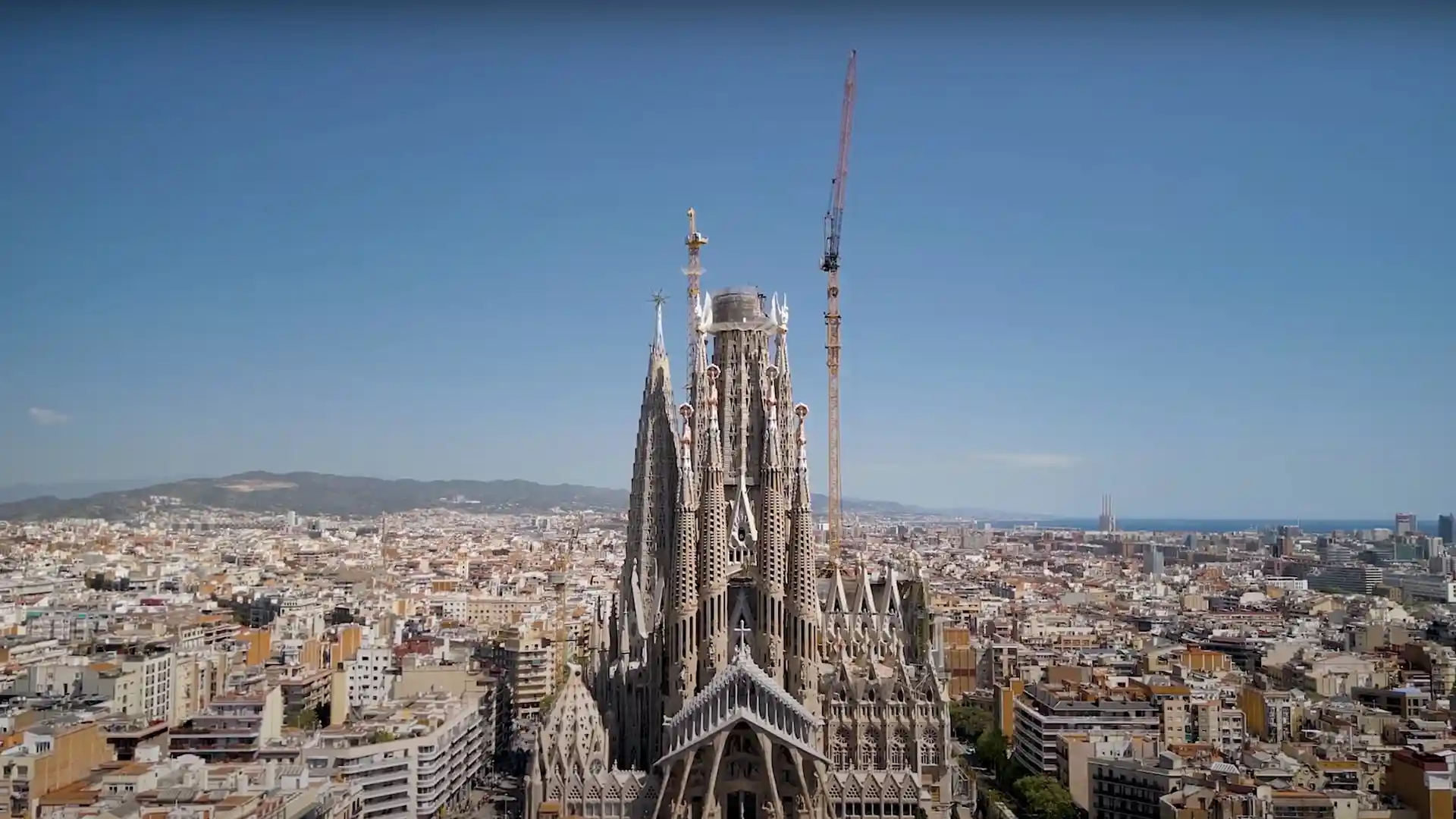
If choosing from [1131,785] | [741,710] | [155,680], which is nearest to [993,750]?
[1131,785]

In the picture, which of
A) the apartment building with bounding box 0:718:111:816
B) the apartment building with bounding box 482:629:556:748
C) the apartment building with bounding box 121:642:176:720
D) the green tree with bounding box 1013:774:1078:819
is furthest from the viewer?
the apartment building with bounding box 482:629:556:748

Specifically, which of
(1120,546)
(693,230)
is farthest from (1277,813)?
(1120,546)

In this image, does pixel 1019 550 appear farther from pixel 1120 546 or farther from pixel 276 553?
pixel 276 553

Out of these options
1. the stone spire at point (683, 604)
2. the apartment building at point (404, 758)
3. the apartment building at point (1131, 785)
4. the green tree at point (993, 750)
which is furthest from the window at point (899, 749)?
the apartment building at point (404, 758)

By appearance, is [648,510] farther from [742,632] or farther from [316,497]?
[316,497]

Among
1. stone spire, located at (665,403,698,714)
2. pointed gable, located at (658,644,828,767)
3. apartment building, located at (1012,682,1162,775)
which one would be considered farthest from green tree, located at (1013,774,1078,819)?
stone spire, located at (665,403,698,714)

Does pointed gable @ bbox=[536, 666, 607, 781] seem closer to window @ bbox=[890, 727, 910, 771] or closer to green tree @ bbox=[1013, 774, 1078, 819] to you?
window @ bbox=[890, 727, 910, 771]

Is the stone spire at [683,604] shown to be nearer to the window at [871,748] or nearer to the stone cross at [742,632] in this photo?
the stone cross at [742,632]
